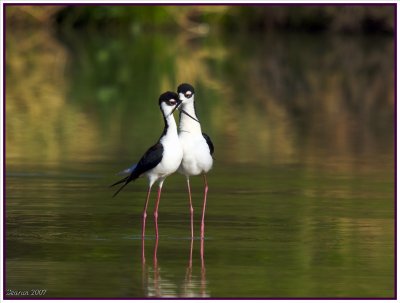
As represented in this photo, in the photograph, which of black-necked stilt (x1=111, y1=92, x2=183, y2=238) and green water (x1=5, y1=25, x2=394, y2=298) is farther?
black-necked stilt (x1=111, y1=92, x2=183, y2=238)

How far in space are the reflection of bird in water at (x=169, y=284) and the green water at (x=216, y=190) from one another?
14 millimetres

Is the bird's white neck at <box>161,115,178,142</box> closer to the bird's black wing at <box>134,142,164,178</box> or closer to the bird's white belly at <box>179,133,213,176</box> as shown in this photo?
the bird's black wing at <box>134,142,164,178</box>

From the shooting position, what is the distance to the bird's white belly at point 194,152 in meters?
10.4

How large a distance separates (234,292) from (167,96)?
6.79ft

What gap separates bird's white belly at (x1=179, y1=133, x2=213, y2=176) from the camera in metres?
10.4

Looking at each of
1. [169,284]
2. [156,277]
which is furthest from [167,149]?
[169,284]

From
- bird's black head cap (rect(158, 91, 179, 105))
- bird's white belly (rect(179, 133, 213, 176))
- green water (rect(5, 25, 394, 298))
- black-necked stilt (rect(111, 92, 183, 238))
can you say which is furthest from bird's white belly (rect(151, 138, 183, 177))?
green water (rect(5, 25, 394, 298))

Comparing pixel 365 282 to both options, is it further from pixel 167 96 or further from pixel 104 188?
pixel 104 188

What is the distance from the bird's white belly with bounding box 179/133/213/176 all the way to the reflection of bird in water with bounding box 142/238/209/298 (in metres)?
1.10

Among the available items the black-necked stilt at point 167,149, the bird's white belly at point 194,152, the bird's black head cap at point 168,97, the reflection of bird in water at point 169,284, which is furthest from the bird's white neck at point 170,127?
the reflection of bird in water at point 169,284

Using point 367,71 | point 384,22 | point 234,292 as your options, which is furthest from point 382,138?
point 384,22

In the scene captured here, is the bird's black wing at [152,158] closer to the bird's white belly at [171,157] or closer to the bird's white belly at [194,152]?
the bird's white belly at [171,157]

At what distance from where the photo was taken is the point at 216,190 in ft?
43.5

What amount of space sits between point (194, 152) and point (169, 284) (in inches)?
68.6
